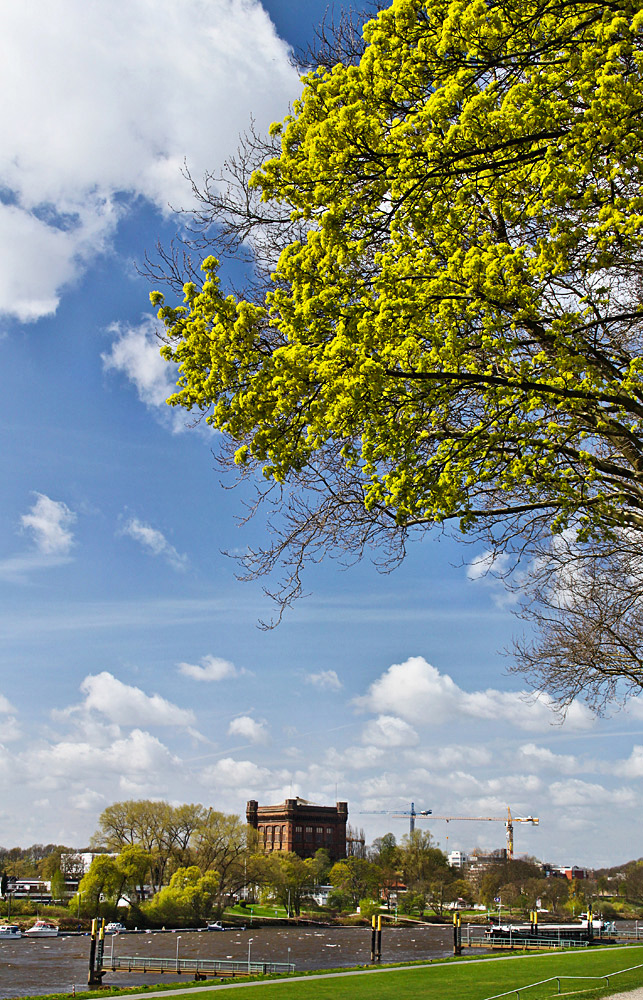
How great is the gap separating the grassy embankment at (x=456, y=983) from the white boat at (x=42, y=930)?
4529 centimetres

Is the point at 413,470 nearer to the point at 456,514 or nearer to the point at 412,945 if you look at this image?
the point at 456,514

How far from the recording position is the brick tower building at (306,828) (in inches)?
5027

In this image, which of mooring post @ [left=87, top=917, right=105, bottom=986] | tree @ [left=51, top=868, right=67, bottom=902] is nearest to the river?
mooring post @ [left=87, top=917, right=105, bottom=986]

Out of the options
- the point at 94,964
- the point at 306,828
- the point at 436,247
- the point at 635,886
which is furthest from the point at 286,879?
the point at 436,247

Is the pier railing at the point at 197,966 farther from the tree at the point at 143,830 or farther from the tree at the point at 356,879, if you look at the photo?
the tree at the point at 356,879

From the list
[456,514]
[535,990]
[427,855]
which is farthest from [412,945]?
[456,514]

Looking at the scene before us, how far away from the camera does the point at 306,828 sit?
12950 centimetres

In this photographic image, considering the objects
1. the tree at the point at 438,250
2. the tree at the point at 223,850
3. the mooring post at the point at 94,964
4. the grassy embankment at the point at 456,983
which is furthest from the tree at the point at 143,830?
the tree at the point at 438,250

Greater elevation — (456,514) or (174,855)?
(456,514)

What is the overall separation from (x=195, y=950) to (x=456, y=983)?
117 ft

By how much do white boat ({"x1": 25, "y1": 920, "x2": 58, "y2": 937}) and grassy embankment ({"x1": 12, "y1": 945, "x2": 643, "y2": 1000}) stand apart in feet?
149

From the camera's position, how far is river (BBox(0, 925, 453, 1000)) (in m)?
37.7

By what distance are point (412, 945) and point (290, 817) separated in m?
74.9

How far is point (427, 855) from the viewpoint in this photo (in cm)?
10381
